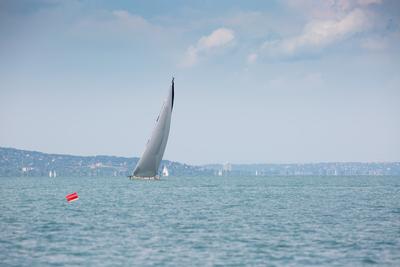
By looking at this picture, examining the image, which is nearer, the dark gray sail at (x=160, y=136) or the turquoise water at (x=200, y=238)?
the turquoise water at (x=200, y=238)

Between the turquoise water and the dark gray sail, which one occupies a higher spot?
the dark gray sail

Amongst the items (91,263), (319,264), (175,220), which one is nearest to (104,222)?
(175,220)

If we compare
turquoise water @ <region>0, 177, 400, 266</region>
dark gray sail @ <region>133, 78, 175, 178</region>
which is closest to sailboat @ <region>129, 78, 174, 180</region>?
dark gray sail @ <region>133, 78, 175, 178</region>

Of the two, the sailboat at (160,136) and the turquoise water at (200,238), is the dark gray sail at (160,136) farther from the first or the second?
the turquoise water at (200,238)

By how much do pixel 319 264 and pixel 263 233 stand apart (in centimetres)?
1322

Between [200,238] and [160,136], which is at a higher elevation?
[160,136]

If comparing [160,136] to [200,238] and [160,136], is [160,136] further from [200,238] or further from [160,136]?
[200,238]

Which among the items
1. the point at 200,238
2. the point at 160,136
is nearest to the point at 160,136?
the point at 160,136

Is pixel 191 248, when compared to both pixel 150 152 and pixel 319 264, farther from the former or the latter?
pixel 150 152

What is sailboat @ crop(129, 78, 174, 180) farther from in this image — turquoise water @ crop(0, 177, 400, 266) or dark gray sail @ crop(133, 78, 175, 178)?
turquoise water @ crop(0, 177, 400, 266)

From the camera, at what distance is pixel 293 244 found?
133ft

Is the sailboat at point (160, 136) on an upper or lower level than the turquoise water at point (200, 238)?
upper

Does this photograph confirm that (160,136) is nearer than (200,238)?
No

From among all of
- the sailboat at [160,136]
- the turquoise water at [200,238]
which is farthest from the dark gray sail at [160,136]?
the turquoise water at [200,238]
